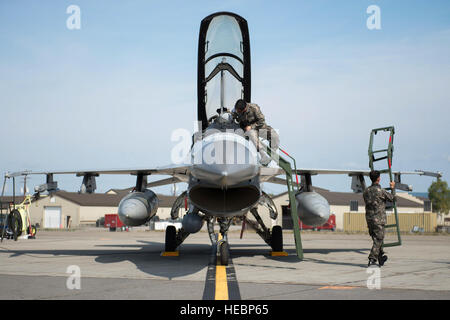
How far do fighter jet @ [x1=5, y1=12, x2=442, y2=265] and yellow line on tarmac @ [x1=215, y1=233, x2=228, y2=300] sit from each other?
79cm

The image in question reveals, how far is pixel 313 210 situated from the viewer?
1180cm

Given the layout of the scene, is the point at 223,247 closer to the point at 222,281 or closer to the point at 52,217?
the point at 222,281

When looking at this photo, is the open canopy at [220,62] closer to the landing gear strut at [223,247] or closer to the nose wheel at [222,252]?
the landing gear strut at [223,247]

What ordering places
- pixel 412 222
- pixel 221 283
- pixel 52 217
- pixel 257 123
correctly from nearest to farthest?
pixel 221 283 → pixel 257 123 → pixel 412 222 → pixel 52 217

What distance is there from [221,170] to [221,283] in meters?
1.68

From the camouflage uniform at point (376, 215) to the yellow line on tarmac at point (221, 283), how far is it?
9.36ft

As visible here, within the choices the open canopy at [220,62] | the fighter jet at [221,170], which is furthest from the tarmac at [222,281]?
the open canopy at [220,62]

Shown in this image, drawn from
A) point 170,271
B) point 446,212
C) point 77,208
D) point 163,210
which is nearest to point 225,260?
point 170,271

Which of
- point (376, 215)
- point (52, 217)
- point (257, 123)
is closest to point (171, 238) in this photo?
point (257, 123)

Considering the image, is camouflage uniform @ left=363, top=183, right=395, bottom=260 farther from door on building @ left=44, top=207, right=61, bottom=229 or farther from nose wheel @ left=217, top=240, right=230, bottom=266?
door on building @ left=44, top=207, right=61, bottom=229

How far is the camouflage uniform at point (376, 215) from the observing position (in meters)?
8.62

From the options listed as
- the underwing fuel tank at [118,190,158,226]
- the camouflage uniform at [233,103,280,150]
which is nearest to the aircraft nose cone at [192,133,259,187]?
the camouflage uniform at [233,103,280,150]

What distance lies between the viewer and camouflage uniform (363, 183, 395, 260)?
8.62 meters
